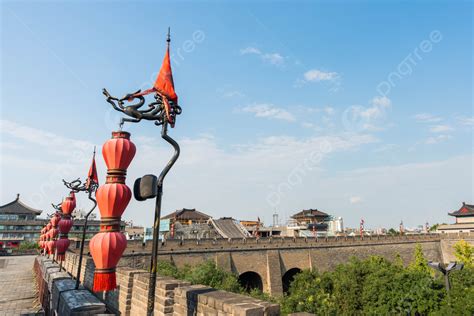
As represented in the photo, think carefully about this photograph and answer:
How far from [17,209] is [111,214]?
178 feet

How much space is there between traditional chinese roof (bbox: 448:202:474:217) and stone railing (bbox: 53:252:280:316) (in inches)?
2194

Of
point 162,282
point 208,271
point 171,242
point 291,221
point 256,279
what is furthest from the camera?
point 291,221

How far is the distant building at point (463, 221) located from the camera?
1800 inches

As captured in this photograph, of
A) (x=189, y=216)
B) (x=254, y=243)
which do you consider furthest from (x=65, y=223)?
(x=189, y=216)

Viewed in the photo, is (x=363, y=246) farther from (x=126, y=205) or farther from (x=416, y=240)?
(x=126, y=205)

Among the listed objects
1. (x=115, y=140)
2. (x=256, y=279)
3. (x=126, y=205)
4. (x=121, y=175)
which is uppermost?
(x=115, y=140)

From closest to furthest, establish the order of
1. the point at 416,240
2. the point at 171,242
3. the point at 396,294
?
the point at 396,294, the point at 171,242, the point at 416,240

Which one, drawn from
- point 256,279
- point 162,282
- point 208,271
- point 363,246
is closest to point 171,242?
point 208,271

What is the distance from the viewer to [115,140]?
11.1ft

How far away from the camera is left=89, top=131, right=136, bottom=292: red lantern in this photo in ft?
9.95

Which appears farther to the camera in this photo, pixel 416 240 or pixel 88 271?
pixel 416 240

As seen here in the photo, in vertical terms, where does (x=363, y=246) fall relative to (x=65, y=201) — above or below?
below

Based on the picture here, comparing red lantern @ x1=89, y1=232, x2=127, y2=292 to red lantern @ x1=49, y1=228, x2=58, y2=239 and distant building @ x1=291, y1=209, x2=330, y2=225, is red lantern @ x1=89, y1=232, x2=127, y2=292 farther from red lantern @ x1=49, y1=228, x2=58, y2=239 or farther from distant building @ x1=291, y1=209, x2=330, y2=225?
distant building @ x1=291, y1=209, x2=330, y2=225

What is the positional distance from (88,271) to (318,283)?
14.7 meters
